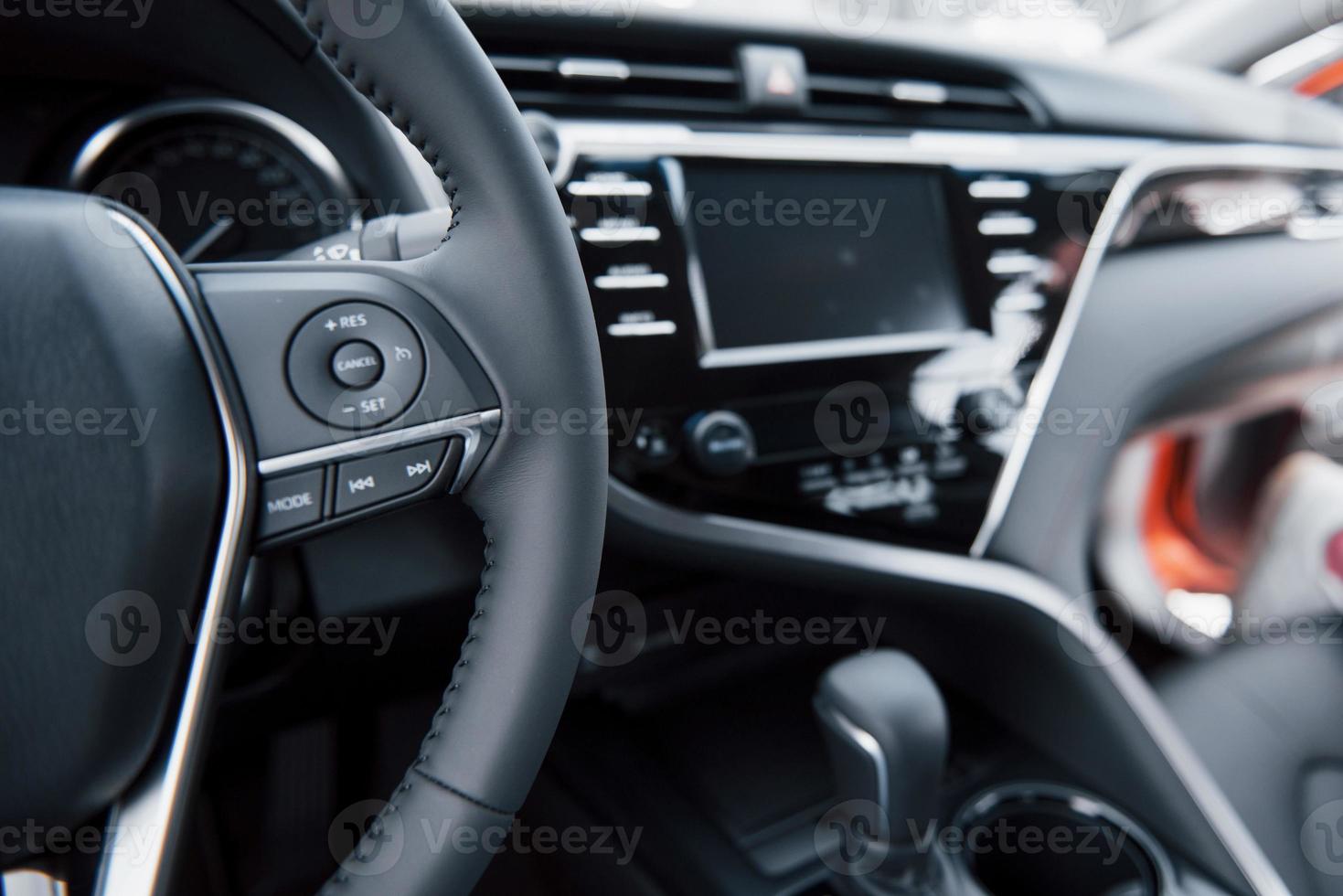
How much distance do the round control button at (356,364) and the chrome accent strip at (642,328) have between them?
0.33m

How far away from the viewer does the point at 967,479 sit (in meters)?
1.00

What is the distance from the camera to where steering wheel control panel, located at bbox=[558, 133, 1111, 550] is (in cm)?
81

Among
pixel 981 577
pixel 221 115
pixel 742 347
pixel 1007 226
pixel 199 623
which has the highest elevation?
pixel 221 115

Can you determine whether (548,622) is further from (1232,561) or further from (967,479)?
(1232,561)

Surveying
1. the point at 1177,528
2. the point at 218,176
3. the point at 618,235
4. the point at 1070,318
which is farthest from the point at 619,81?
the point at 1177,528

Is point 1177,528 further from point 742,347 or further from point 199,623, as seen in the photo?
point 199,623

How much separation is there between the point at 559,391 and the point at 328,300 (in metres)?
0.13

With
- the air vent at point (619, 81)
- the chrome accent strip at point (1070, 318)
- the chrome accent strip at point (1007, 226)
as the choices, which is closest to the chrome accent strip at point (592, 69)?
the air vent at point (619, 81)

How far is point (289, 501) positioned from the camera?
477mm

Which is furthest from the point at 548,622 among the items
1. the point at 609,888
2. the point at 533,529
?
the point at 609,888

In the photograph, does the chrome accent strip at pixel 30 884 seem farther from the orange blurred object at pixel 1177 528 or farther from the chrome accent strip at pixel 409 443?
the orange blurred object at pixel 1177 528

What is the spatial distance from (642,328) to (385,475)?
37cm

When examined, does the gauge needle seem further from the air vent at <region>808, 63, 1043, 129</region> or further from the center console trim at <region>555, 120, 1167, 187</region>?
the air vent at <region>808, 63, 1043, 129</region>

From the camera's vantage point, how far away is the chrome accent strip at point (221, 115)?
729mm
